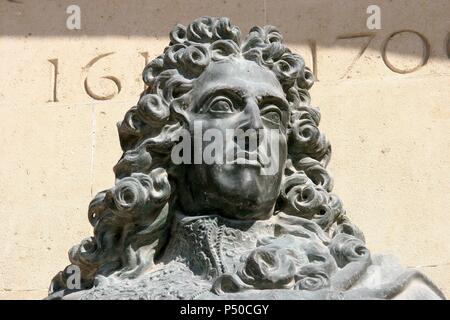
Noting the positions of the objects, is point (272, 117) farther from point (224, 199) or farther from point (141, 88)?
point (141, 88)

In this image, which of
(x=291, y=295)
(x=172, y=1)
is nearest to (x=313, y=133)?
(x=291, y=295)

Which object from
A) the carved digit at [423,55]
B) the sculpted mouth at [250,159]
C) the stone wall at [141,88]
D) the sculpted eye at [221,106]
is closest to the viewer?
the sculpted mouth at [250,159]

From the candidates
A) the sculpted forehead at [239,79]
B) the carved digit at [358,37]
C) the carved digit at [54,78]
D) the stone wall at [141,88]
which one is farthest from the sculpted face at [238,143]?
the carved digit at [54,78]

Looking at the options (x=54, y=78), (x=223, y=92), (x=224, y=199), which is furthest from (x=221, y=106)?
(x=54, y=78)

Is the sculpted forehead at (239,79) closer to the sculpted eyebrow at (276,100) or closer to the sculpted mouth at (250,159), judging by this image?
the sculpted eyebrow at (276,100)

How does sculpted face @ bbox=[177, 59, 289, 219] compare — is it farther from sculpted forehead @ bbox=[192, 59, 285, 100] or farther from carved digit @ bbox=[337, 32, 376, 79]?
carved digit @ bbox=[337, 32, 376, 79]

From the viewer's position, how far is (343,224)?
21.6 ft

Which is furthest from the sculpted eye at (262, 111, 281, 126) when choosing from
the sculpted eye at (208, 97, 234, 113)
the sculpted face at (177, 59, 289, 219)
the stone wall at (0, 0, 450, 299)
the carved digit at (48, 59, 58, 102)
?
the carved digit at (48, 59, 58, 102)

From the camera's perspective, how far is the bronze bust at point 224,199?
20.4ft

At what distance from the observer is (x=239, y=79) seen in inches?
257

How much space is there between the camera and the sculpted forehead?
649cm

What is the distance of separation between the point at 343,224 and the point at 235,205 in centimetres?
38

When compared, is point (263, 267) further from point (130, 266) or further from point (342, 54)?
point (342, 54)
